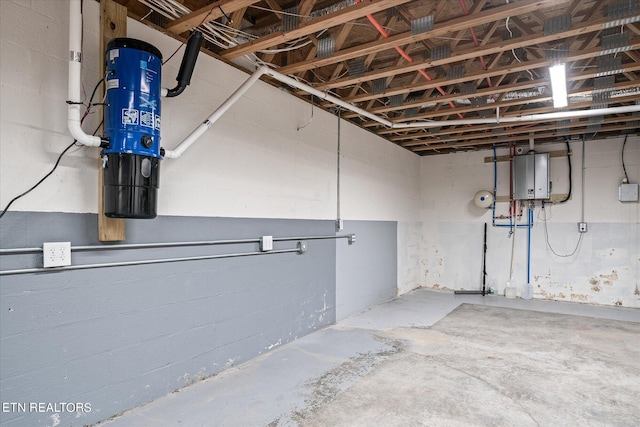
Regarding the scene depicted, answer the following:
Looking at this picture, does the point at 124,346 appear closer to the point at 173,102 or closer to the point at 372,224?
the point at 173,102

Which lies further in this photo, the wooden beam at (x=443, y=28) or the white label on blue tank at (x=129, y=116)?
the wooden beam at (x=443, y=28)

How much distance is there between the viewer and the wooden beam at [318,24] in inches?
88.4

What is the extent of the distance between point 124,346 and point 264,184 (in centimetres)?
171

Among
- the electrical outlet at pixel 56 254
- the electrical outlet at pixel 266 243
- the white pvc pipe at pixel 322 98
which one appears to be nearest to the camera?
the electrical outlet at pixel 56 254

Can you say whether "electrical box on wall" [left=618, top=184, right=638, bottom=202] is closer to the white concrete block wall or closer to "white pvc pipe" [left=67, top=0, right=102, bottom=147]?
the white concrete block wall

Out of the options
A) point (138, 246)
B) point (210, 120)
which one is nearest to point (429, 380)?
point (138, 246)

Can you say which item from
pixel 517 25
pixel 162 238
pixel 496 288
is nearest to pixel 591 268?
pixel 496 288

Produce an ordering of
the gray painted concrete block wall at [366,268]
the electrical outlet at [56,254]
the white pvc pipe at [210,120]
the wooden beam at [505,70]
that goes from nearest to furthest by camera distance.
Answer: the electrical outlet at [56,254] < the white pvc pipe at [210,120] < the wooden beam at [505,70] < the gray painted concrete block wall at [366,268]

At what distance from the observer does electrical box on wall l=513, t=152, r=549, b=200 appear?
5852 mm

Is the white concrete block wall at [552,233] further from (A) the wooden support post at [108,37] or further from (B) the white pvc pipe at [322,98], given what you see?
(A) the wooden support post at [108,37]

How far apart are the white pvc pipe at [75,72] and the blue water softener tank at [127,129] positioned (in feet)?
0.42

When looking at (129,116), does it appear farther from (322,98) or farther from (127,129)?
(322,98)

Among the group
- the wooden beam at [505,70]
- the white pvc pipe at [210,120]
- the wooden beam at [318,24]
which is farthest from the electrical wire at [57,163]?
the wooden beam at [505,70]

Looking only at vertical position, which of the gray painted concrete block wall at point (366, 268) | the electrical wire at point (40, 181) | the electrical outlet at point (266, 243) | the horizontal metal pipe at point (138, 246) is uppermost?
the electrical wire at point (40, 181)
